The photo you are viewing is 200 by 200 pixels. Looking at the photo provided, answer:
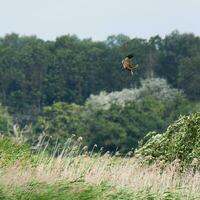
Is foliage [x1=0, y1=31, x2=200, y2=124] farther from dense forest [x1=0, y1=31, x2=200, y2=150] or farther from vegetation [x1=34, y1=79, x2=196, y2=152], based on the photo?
vegetation [x1=34, y1=79, x2=196, y2=152]

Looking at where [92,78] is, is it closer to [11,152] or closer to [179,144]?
[179,144]

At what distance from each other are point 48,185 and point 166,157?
240 inches

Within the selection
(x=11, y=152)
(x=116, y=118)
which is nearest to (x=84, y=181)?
(x=11, y=152)

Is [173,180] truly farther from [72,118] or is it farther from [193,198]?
[72,118]

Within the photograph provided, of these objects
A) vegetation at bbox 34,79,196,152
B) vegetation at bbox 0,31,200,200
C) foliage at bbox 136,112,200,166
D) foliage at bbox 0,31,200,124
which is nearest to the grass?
foliage at bbox 136,112,200,166

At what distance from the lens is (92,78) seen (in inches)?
3824

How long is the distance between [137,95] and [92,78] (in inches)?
519

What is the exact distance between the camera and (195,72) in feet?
293

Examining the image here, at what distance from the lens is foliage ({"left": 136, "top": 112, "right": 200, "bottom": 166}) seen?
18.7 m

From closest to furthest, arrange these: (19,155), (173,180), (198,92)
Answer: (173,180) < (19,155) < (198,92)

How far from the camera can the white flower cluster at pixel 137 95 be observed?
272 ft

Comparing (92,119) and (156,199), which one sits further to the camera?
(92,119)

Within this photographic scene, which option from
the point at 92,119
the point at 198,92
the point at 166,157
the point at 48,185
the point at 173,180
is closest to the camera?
the point at 48,185

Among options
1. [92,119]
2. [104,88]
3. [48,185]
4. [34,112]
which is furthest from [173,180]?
[104,88]
